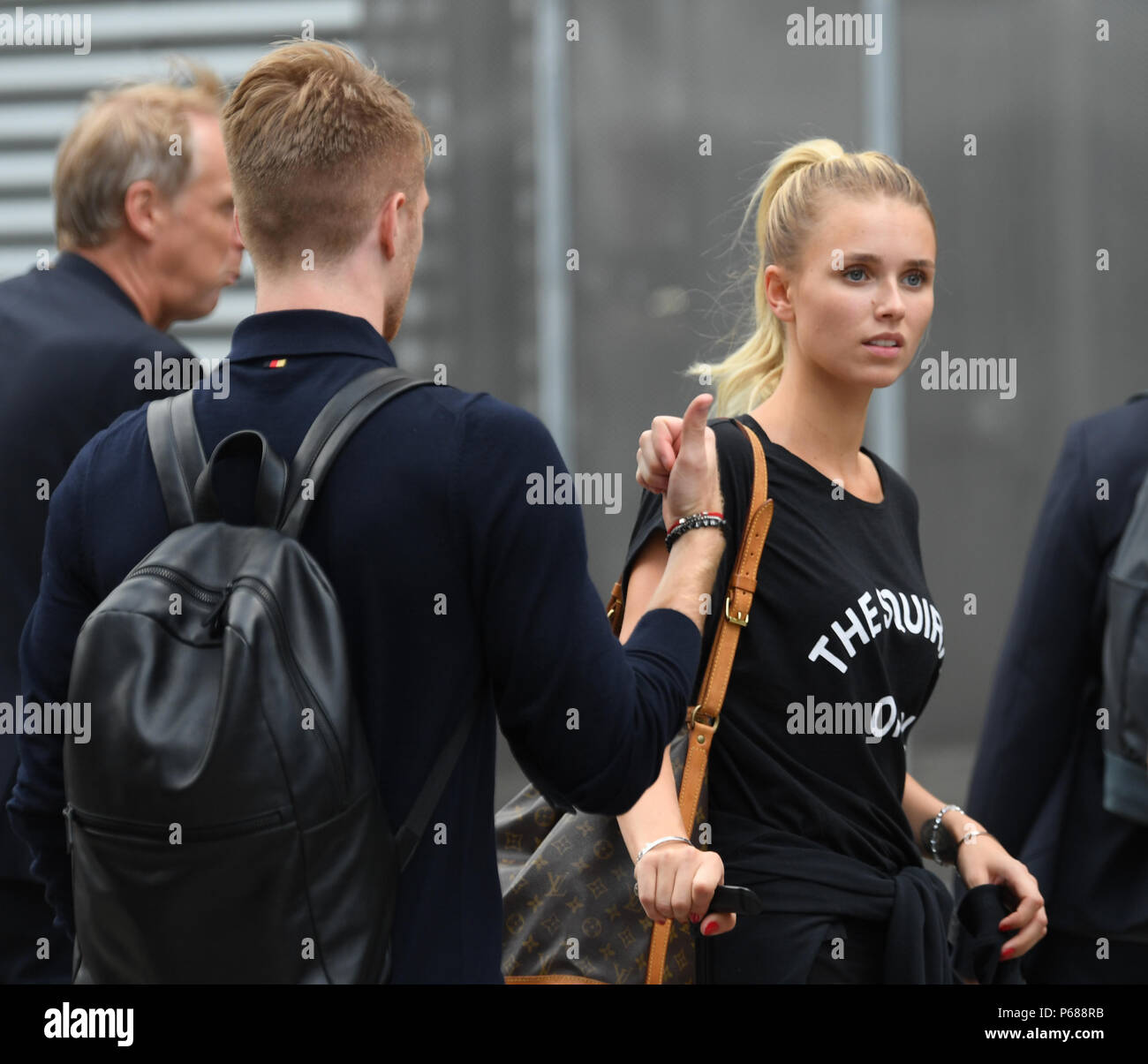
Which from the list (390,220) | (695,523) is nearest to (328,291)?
(390,220)

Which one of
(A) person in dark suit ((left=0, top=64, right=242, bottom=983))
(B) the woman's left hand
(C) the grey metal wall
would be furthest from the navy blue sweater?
(C) the grey metal wall

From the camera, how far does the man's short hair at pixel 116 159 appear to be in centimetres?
299

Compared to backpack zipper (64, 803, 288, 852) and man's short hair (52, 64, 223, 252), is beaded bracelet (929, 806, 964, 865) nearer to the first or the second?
backpack zipper (64, 803, 288, 852)

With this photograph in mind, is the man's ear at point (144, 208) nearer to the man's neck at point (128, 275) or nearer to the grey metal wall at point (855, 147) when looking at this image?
the man's neck at point (128, 275)

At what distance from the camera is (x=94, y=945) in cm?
163

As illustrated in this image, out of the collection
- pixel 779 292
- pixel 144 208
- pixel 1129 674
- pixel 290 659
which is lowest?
pixel 1129 674

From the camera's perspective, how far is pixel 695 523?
2113mm

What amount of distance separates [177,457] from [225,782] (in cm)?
42

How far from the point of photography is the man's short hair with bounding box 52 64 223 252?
9.80 feet

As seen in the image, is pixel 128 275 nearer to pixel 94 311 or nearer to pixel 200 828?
pixel 94 311

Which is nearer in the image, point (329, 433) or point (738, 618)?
point (329, 433)

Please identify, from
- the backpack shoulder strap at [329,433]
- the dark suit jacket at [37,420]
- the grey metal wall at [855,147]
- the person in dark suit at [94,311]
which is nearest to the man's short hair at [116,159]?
the person in dark suit at [94,311]

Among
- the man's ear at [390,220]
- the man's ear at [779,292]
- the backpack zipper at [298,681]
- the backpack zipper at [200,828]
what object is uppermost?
the man's ear at [390,220]
